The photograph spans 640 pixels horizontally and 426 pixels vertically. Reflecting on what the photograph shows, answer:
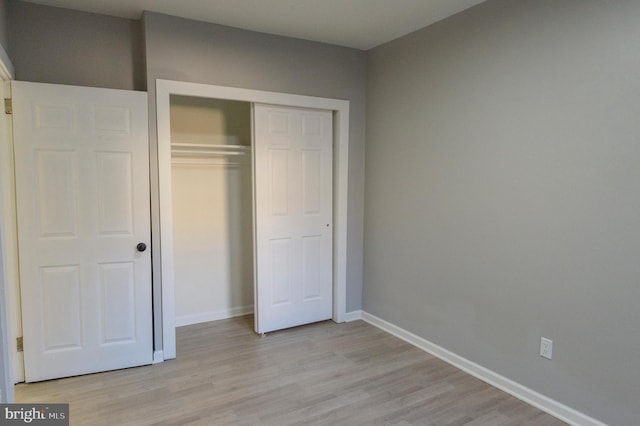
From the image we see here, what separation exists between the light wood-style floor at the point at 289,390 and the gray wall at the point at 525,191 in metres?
0.34

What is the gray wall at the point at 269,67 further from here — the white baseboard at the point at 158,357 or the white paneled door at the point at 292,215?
the white baseboard at the point at 158,357

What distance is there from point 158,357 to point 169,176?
1.42 meters

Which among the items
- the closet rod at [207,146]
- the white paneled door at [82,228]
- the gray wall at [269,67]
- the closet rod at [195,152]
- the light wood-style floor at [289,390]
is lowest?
the light wood-style floor at [289,390]

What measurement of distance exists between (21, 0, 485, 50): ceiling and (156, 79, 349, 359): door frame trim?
20.3 inches

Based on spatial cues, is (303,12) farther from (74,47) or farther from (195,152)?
(74,47)

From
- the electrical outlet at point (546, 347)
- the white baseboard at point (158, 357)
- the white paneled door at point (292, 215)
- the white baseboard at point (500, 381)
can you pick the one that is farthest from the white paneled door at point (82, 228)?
the electrical outlet at point (546, 347)

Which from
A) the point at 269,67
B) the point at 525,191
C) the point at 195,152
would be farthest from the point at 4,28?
the point at 525,191

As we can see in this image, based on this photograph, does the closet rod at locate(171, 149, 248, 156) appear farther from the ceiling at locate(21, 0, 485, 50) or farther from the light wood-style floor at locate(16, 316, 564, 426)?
the light wood-style floor at locate(16, 316, 564, 426)

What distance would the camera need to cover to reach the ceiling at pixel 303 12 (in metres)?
2.73

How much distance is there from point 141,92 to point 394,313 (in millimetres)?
2828

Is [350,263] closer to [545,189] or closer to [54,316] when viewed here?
[545,189]

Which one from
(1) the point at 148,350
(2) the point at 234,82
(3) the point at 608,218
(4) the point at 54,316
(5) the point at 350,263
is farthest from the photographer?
(5) the point at 350,263

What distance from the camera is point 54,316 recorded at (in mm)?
2742

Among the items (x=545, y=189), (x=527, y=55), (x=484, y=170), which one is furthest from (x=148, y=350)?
(x=527, y=55)
